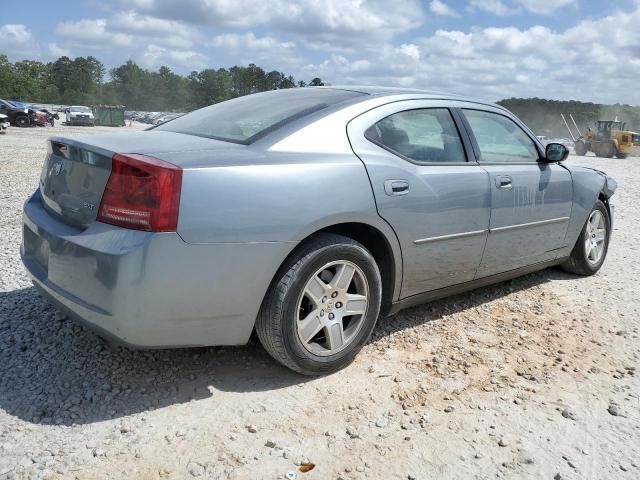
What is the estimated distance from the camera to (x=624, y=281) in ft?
16.9

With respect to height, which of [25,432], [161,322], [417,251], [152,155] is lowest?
[25,432]

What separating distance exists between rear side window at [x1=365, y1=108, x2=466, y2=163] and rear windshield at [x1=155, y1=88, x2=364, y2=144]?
0.93 ft

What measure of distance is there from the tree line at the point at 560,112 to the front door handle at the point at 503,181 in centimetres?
7290

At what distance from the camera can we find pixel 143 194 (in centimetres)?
247

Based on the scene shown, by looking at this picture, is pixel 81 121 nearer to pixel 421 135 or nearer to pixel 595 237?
pixel 595 237

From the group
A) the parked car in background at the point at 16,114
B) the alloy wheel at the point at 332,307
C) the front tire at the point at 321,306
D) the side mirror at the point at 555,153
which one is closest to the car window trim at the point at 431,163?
the front tire at the point at 321,306

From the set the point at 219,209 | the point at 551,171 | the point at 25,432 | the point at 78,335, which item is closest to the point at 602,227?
the point at 551,171

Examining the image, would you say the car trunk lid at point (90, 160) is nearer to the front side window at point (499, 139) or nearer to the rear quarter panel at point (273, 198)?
the rear quarter panel at point (273, 198)

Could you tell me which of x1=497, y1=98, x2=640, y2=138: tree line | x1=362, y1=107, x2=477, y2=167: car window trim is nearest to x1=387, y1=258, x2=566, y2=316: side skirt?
x1=362, y1=107, x2=477, y2=167: car window trim

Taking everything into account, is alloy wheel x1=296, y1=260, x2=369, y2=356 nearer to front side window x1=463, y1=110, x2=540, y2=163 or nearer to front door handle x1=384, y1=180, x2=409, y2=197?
front door handle x1=384, y1=180, x2=409, y2=197

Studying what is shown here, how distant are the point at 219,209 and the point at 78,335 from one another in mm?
Result: 1428

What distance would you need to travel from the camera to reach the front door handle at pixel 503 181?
384 centimetres

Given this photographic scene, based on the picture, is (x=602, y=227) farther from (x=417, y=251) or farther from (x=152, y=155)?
(x=152, y=155)

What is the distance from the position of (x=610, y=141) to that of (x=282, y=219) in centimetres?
3523
